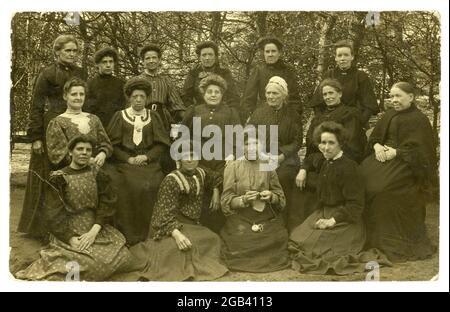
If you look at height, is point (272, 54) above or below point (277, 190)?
above

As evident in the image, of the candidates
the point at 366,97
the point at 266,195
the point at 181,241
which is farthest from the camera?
the point at 366,97

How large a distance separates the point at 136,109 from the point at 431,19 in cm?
284

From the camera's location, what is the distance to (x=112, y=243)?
18.1 feet

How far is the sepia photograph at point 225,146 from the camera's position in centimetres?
552

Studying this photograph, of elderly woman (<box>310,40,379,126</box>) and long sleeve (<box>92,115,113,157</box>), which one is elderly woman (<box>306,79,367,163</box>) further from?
long sleeve (<box>92,115,113,157</box>)

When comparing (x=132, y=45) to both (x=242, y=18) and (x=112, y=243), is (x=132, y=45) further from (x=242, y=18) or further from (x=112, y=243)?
(x=112, y=243)

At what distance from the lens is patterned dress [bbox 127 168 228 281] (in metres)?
5.48

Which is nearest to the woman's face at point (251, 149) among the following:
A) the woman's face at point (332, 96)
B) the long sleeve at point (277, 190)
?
the long sleeve at point (277, 190)

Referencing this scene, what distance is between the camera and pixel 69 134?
559cm

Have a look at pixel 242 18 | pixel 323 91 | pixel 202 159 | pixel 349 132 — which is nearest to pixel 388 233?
pixel 349 132

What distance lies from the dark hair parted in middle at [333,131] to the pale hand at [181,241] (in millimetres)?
1473

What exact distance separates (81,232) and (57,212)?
0.30 meters

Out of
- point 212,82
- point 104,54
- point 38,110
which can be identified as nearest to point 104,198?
point 38,110

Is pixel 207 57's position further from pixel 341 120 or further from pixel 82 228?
pixel 82 228
